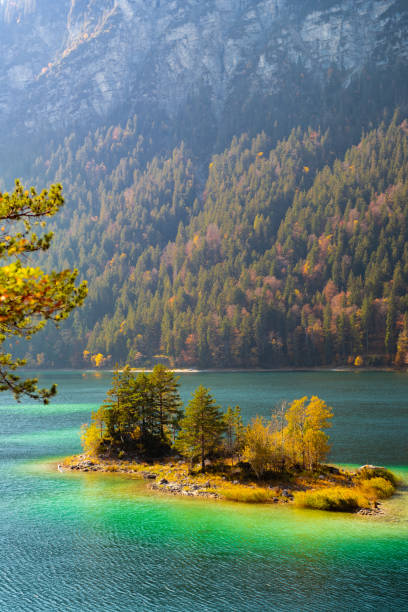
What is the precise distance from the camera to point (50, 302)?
18.2 metres

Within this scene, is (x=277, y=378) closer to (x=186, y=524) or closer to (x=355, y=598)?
(x=186, y=524)

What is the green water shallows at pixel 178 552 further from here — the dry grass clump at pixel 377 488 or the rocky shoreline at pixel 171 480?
the rocky shoreline at pixel 171 480

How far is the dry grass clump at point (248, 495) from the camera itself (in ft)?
182

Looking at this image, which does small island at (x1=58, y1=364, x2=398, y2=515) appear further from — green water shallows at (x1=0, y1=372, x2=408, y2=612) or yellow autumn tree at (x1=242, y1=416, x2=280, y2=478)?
green water shallows at (x1=0, y1=372, x2=408, y2=612)

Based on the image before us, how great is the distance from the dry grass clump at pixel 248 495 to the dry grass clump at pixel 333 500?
3030 mm

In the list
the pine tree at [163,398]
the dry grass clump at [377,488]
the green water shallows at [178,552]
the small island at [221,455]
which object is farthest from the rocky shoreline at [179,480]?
the pine tree at [163,398]

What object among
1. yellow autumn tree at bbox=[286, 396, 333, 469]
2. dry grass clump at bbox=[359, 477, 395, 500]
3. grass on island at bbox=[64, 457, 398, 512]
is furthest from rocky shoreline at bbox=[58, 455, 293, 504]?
dry grass clump at bbox=[359, 477, 395, 500]

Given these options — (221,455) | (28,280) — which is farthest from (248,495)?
(28,280)

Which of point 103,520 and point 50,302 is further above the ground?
point 50,302

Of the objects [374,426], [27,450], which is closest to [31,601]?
[27,450]

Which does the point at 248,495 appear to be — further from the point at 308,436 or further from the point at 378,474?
the point at 378,474

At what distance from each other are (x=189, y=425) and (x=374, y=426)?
44.8 m

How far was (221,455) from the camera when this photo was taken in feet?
224

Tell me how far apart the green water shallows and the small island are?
9.62ft
